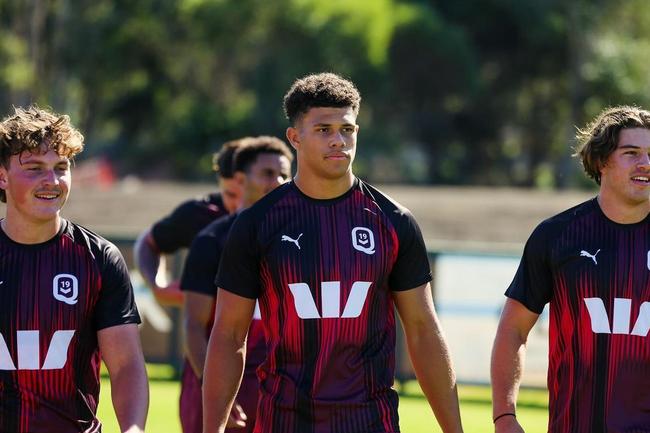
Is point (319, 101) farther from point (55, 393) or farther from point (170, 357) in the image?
point (170, 357)

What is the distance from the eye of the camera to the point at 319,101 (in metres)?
5.61

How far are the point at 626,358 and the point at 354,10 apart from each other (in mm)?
42342

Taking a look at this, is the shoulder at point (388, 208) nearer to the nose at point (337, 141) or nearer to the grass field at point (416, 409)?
the nose at point (337, 141)

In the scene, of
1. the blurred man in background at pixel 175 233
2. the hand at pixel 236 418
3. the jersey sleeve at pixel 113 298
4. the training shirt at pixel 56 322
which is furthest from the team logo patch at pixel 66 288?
the blurred man in background at pixel 175 233

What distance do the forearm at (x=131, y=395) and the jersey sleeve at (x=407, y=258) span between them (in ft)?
3.79

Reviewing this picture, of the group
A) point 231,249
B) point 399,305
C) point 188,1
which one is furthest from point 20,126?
point 188,1

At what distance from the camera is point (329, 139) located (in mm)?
5547

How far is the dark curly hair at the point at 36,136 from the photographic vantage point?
17.4 ft

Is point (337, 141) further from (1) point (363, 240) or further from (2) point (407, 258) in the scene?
Answer: (2) point (407, 258)

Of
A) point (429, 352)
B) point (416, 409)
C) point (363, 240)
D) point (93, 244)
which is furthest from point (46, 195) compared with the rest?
point (416, 409)

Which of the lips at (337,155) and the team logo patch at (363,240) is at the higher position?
the lips at (337,155)

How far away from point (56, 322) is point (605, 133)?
8.28 ft

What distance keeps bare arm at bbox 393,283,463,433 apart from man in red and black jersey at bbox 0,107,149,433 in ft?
3.91

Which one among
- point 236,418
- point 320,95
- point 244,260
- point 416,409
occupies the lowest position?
point 416,409
